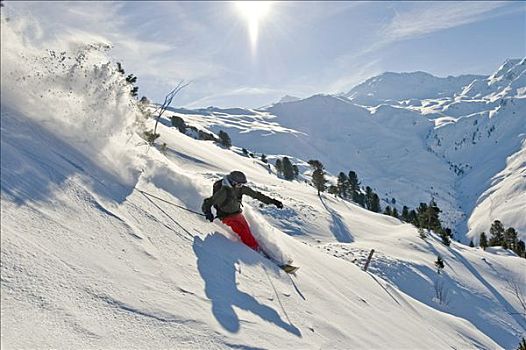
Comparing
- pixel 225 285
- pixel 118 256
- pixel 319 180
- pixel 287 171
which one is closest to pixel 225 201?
pixel 225 285

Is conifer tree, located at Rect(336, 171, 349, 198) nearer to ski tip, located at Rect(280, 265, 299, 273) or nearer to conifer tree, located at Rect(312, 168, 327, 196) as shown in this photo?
conifer tree, located at Rect(312, 168, 327, 196)

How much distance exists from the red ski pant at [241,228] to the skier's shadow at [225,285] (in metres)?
0.77

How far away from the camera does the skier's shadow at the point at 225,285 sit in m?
5.74

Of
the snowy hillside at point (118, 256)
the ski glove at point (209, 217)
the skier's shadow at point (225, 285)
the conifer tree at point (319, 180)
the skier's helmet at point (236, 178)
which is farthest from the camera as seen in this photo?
the conifer tree at point (319, 180)

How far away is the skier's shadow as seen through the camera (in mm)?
5738

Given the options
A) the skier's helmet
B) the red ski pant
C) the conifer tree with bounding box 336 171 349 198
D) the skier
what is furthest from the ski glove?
the conifer tree with bounding box 336 171 349 198

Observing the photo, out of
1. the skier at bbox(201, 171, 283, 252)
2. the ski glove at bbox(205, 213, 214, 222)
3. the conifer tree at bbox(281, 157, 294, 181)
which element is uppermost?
the conifer tree at bbox(281, 157, 294, 181)

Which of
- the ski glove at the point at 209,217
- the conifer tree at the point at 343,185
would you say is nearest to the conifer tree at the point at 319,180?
the conifer tree at the point at 343,185

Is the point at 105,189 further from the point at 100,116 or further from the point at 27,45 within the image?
the point at 27,45

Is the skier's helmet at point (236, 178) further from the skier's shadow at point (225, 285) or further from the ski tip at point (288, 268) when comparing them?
the ski tip at point (288, 268)

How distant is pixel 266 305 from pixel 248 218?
3510mm

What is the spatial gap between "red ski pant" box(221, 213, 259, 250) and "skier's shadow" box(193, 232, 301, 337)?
0.77 meters

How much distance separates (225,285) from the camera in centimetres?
655

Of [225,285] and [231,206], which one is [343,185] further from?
[225,285]
